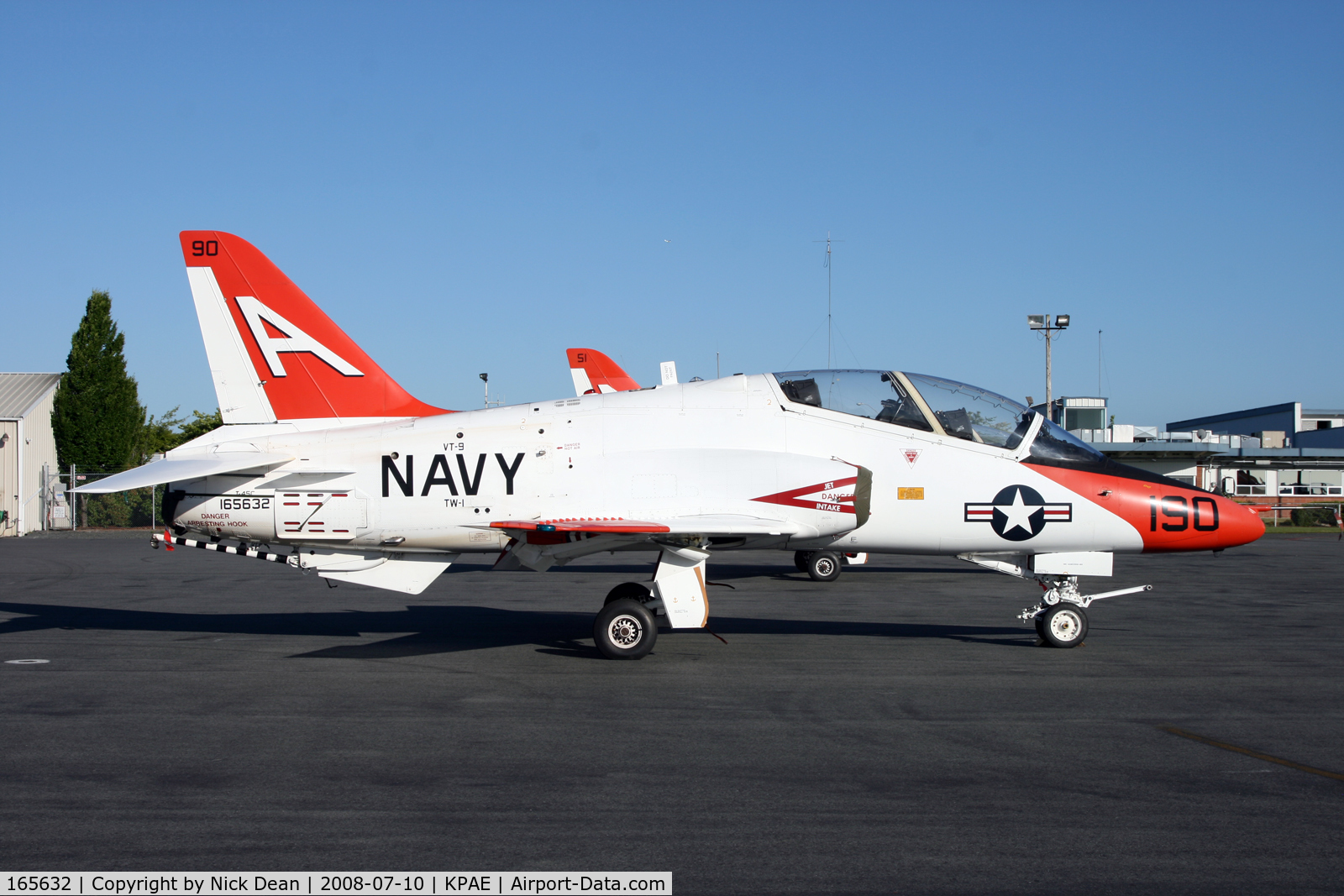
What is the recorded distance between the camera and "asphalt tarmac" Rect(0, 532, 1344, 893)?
479cm

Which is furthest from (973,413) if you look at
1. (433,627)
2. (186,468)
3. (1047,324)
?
(1047,324)

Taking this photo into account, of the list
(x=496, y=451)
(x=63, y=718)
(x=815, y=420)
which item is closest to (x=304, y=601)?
(x=496, y=451)

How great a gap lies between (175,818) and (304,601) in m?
10.8

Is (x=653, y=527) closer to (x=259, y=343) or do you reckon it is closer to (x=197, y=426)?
(x=259, y=343)

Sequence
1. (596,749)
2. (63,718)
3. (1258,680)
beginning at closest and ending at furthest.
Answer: (596,749), (63,718), (1258,680)

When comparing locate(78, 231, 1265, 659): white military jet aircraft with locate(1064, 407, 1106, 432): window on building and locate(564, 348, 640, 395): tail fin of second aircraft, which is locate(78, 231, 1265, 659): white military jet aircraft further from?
locate(1064, 407, 1106, 432): window on building

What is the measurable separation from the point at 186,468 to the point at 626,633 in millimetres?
4899

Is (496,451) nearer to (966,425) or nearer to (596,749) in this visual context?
(596,749)

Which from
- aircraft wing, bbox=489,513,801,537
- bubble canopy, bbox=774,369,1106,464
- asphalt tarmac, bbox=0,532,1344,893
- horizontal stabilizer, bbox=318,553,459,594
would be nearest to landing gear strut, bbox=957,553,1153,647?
asphalt tarmac, bbox=0,532,1344,893

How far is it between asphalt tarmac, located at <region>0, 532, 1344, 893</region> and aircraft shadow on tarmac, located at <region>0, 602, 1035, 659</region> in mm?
85

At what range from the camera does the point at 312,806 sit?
217 inches
